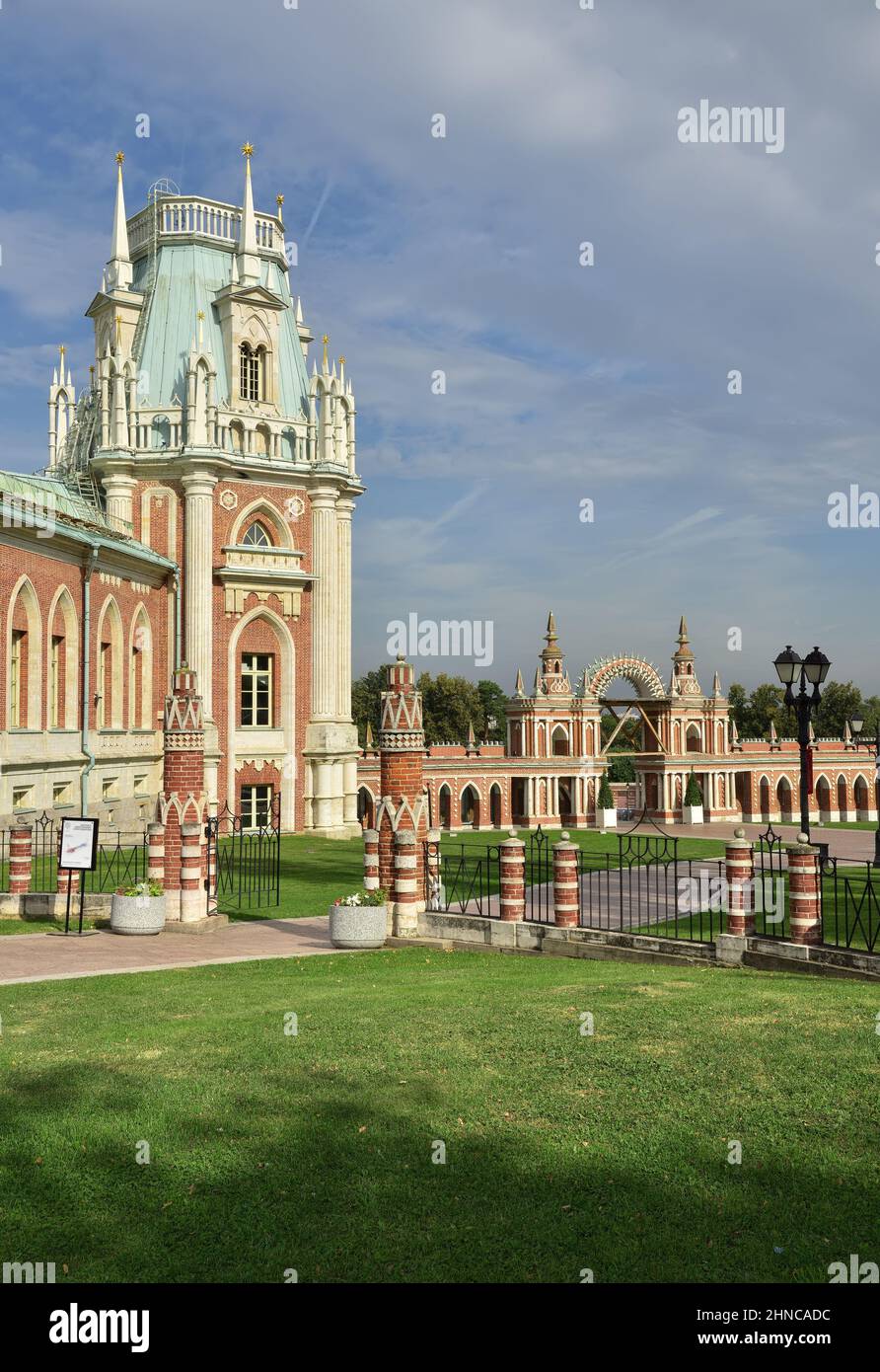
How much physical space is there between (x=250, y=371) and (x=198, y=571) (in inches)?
322

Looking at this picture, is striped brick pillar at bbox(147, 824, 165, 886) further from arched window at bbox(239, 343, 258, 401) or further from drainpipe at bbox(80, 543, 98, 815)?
arched window at bbox(239, 343, 258, 401)

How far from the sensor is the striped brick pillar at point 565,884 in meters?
15.7

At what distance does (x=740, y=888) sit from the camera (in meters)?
14.2

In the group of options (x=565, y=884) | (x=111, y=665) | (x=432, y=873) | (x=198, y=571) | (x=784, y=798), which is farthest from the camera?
(x=784, y=798)

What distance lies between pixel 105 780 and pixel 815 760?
1684 inches

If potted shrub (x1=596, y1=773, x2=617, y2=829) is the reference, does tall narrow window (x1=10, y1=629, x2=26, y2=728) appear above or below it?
above

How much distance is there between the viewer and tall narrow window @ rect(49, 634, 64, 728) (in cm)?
2955

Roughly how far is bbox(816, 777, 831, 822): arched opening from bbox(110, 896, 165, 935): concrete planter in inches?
2036

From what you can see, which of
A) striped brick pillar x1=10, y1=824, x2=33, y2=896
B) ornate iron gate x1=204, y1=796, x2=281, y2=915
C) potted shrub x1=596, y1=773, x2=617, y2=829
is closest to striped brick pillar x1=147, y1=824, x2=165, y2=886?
ornate iron gate x1=204, y1=796, x2=281, y2=915

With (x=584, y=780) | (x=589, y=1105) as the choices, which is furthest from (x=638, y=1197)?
(x=584, y=780)

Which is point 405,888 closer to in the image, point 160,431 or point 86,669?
point 86,669

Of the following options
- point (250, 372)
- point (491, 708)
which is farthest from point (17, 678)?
point (491, 708)

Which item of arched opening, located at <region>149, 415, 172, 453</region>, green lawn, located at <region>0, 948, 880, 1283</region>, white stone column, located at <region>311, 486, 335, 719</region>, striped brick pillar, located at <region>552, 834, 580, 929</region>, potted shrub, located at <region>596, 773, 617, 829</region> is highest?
arched opening, located at <region>149, 415, 172, 453</region>
